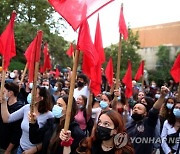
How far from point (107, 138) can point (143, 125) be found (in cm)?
164

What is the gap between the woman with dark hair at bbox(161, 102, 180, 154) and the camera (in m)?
4.80

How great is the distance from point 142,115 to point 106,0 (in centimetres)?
208

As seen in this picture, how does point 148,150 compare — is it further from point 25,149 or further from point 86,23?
point 86,23

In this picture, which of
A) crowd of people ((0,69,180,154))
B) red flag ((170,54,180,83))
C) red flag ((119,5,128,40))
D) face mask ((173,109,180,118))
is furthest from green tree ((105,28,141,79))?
face mask ((173,109,180,118))

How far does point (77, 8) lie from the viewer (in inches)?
→ 124

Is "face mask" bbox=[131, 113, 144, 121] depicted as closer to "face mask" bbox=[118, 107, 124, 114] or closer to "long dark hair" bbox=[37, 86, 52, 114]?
"long dark hair" bbox=[37, 86, 52, 114]

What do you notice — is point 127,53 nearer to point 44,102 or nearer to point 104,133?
point 44,102

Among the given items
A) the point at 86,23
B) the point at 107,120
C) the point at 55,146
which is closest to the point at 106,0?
the point at 86,23

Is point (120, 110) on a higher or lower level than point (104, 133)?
lower

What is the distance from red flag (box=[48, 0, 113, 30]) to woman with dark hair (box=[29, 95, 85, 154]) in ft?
3.63

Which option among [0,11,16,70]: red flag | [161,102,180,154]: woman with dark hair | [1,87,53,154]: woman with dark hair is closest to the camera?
[1,87,53,154]: woman with dark hair

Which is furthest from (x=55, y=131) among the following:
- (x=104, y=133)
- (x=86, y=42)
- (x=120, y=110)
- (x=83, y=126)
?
(x=120, y=110)

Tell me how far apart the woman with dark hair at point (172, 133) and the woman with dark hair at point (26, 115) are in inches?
64.5

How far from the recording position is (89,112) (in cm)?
561
